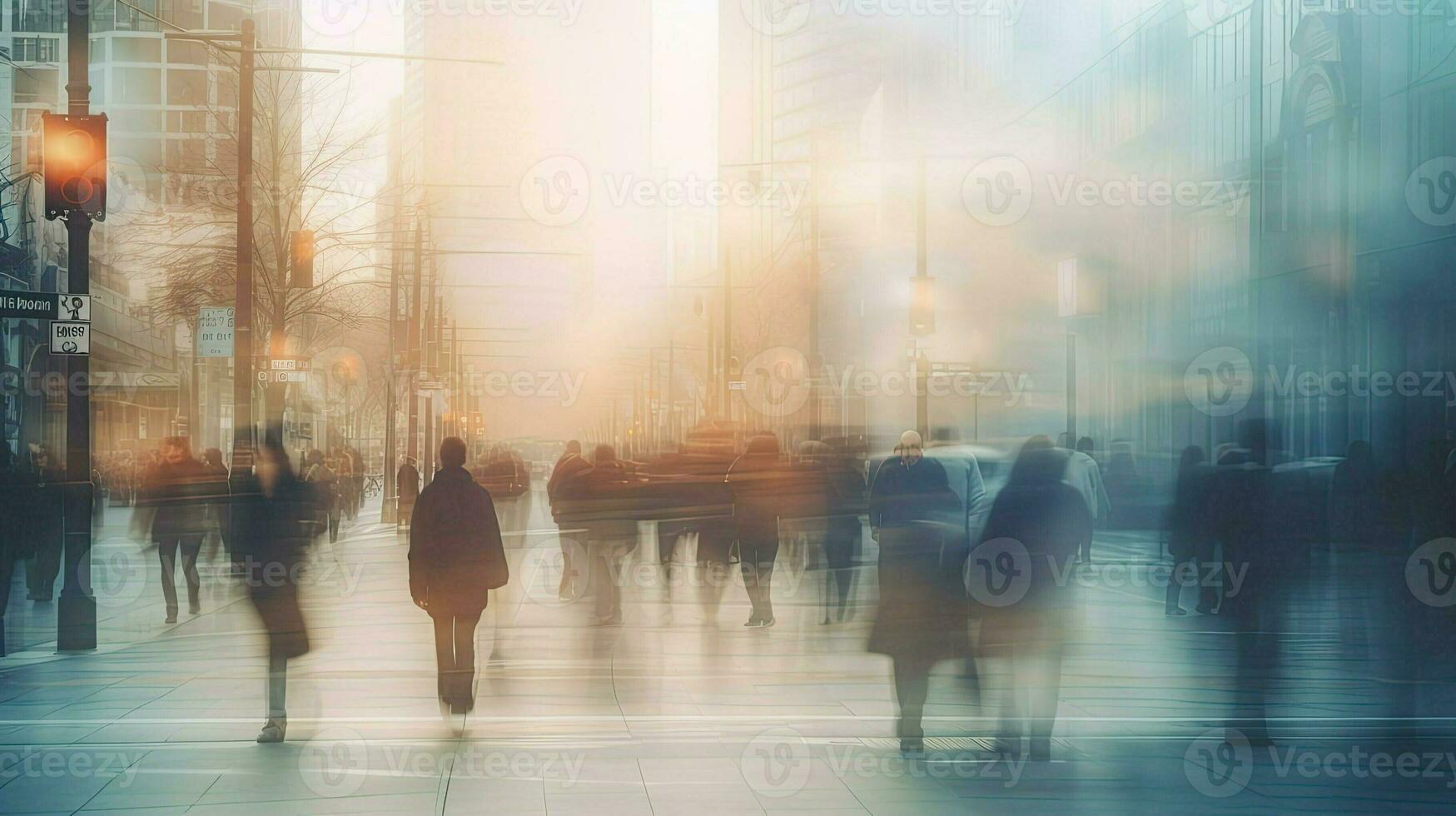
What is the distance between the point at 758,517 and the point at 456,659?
6.43 m

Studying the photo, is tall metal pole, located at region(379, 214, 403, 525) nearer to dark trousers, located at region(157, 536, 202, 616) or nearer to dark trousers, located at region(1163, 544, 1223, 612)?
dark trousers, located at region(157, 536, 202, 616)

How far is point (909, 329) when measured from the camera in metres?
25.5

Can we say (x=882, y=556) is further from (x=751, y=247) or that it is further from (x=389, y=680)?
(x=751, y=247)

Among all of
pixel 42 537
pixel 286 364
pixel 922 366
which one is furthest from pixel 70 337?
pixel 922 366

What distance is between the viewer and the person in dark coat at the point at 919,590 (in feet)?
29.7

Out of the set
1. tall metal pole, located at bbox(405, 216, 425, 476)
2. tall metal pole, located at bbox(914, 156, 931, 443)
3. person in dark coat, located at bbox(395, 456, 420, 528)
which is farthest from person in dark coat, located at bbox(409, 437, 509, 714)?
tall metal pole, located at bbox(405, 216, 425, 476)

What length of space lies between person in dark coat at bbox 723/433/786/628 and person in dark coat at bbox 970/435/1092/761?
701 centimetres

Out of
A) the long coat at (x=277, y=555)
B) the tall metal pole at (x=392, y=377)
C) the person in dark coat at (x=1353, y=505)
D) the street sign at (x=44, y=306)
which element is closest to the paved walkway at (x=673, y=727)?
the long coat at (x=277, y=555)

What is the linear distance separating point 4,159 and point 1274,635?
5491 cm

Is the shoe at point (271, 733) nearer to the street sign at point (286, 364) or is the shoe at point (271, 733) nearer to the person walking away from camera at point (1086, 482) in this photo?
the person walking away from camera at point (1086, 482)

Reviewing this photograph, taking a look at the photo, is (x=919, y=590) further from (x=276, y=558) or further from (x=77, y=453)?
(x=77, y=453)

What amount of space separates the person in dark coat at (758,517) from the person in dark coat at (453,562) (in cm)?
619

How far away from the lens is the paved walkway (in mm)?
7641

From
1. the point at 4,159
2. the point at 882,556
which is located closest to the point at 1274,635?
the point at 882,556
